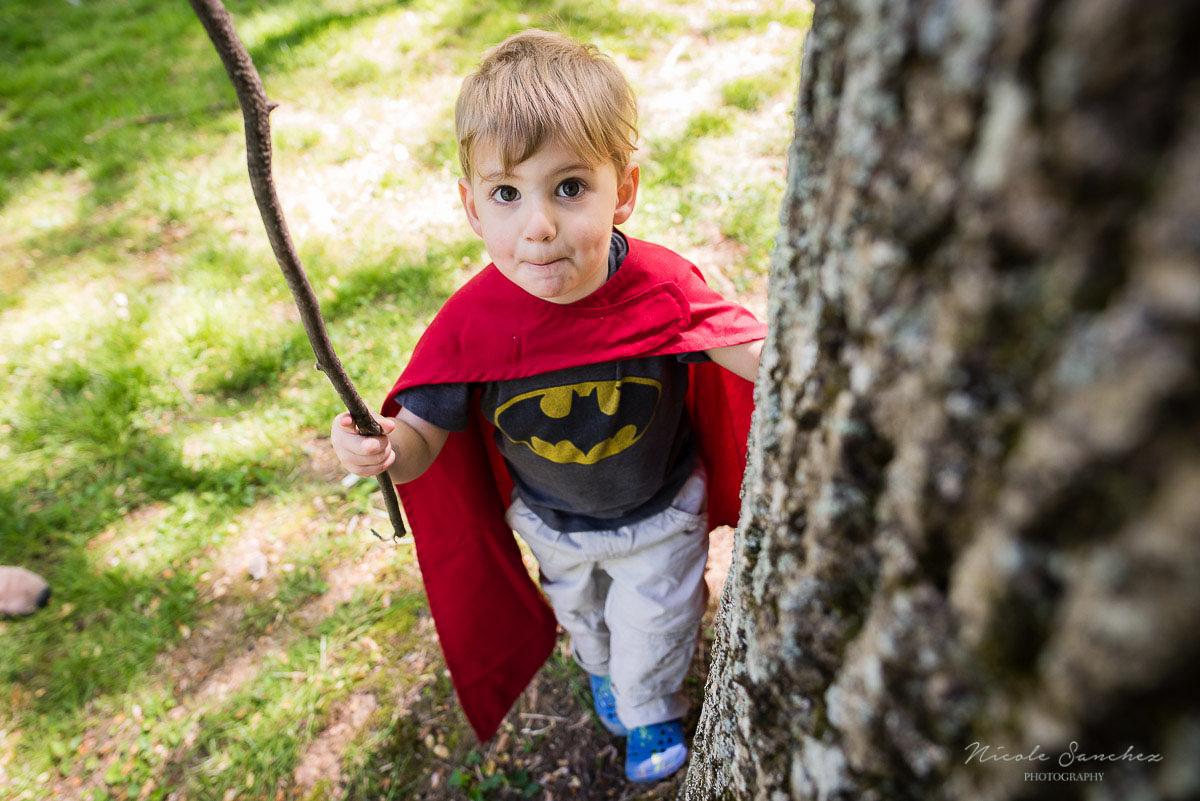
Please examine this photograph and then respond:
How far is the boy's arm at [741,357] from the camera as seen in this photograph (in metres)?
1.74

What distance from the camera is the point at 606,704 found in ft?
7.96

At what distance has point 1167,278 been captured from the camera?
1.23 ft

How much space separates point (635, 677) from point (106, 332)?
12.4 ft

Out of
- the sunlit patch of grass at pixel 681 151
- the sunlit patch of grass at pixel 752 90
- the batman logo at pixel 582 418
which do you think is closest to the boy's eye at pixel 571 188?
the batman logo at pixel 582 418

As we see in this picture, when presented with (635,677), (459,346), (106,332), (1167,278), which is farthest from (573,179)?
(106,332)

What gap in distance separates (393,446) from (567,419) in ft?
1.50

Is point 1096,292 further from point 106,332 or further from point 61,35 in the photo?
point 61,35

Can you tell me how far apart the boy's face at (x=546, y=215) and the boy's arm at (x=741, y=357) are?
0.42 m

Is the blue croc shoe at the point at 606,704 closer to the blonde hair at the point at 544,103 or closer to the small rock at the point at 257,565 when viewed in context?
the small rock at the point at 257,565

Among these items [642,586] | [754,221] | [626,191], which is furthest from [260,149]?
[754,221]

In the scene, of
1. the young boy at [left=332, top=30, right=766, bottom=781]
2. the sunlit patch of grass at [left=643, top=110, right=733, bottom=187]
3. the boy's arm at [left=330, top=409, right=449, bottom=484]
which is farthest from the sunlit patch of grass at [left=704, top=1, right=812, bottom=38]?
the boy's arm at [left=330, top=409, right=449, bottom=484]

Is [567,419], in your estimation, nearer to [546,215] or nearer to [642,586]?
[546,215]

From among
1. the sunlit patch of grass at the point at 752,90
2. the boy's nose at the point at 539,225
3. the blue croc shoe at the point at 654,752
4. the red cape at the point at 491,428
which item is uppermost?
the sunlit patch of grass at the point at 752,90

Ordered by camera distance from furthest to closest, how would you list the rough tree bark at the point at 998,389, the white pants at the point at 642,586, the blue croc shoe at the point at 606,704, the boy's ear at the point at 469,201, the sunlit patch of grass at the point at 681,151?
the sunlit patch of grass at the point at 681,151 → the blue croc shoe at the point at 606,704 → the white pants at the point at 642,586 → the boy's ear at the point at 469,201 → the rough tree bark at the point at 998,389
